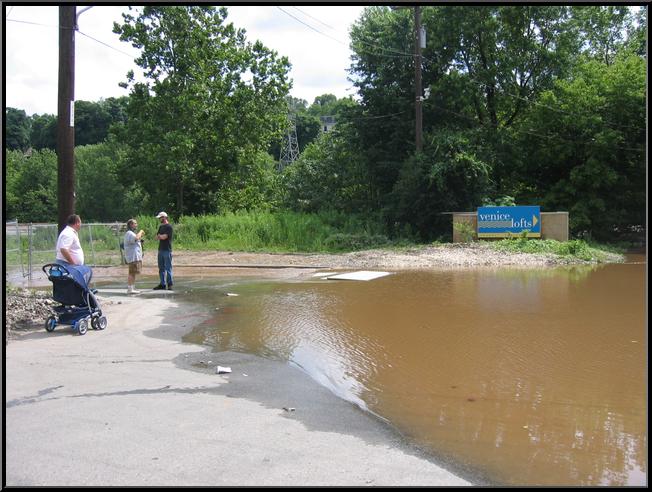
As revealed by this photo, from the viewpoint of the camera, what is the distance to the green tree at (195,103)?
36.8m

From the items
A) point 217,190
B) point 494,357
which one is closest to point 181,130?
point 217,190

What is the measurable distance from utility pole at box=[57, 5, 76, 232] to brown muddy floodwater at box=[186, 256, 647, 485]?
3668 mm

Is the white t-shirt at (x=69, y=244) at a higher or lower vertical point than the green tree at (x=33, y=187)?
lower

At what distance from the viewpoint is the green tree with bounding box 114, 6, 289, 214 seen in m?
36.8

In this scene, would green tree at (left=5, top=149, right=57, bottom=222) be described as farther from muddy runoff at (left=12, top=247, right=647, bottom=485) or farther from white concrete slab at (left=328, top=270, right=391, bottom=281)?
white concrete slab at (left=328, top=270, right=391, bottom=281)

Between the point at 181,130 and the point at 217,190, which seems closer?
the point at 181,130

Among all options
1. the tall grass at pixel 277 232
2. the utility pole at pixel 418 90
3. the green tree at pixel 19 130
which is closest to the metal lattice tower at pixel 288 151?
the green tree at pixel 19 130

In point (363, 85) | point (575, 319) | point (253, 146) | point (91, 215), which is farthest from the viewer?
point (91, 215)

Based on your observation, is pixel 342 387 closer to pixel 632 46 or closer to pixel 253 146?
pixel 253 146

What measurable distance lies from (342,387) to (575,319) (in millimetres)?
A: 5947

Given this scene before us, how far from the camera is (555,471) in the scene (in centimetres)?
483

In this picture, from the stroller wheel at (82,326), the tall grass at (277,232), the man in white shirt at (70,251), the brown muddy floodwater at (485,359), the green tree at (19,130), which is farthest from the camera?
the green tree at (19,130)

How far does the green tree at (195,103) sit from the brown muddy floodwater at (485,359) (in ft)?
77.1

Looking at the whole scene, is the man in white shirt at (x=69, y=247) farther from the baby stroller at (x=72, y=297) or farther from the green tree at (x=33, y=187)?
the green tree at (x=33, y=187)
